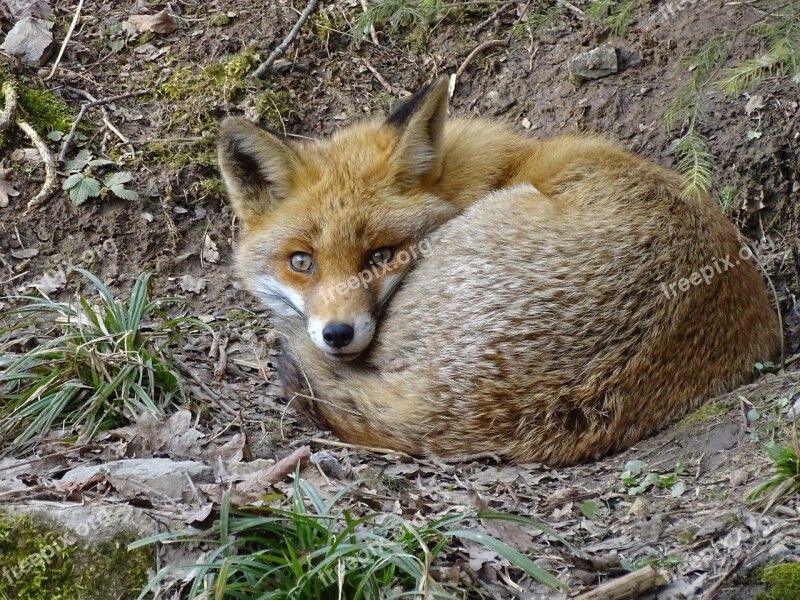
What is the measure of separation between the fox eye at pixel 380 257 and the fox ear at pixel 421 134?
1.50 feet

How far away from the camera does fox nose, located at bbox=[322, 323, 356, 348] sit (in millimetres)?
3781

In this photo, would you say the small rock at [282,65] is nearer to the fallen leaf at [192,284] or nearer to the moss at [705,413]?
the fallen leaf at [192,284]

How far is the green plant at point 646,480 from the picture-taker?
3.18m

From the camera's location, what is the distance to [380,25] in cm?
664

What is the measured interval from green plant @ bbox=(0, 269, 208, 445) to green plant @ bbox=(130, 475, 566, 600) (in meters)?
1.38

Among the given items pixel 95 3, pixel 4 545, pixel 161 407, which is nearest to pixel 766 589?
pixel 4 545

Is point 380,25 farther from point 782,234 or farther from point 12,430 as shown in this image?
point 12,430

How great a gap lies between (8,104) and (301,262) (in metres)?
3.00

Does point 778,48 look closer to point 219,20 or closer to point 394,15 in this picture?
point 394,15

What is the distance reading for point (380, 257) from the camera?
4.16m

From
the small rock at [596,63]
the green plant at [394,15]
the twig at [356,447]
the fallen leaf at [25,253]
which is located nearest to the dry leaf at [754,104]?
the small rock at [596,63]

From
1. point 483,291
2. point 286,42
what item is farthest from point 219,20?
point 483,291

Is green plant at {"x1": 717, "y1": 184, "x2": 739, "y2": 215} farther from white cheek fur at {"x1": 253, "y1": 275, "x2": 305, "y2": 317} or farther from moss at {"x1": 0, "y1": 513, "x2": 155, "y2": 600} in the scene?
moss at {"x1": 0, "y1": 513, "x2": 155, "y2": 600}

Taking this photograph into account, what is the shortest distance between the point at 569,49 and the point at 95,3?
4.03 m
